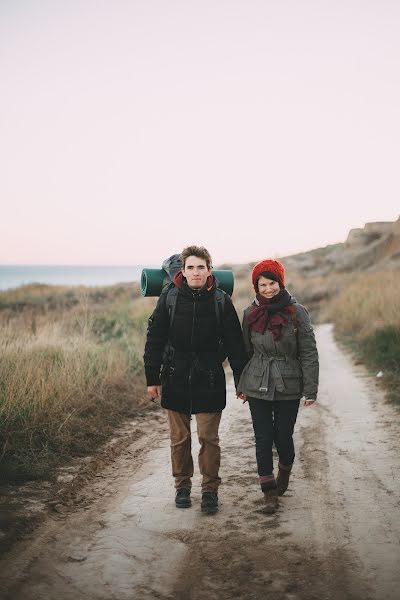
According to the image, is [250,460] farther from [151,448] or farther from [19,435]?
[19,435]

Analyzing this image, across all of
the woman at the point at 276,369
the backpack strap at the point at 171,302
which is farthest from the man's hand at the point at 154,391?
the woman at the point at 276,369

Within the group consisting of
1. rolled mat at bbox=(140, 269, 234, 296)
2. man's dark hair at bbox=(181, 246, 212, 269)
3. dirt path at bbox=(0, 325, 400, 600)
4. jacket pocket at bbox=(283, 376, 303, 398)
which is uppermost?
man's dark hair at bbox=(181, 246, 212, 269)

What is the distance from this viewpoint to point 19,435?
5320 millimetres

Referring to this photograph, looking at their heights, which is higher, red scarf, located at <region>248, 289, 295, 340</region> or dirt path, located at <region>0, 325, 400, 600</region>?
red scarf, located at <region>248, 289, 295, 340</region>

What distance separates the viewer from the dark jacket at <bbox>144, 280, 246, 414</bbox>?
13.9 ft

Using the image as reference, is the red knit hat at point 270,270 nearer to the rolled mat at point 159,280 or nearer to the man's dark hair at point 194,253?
the man's dark hair at point 194,253

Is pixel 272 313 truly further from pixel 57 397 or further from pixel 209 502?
pixel 57 397

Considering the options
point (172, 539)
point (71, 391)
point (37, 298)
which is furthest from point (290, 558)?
point (37, 298)

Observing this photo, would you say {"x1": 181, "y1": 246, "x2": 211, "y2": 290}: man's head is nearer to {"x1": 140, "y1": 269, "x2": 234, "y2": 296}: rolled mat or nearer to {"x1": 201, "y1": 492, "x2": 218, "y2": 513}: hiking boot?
{"x1": 140, "y1": 269, "x2": 234, "y2": 296}: rolled mat

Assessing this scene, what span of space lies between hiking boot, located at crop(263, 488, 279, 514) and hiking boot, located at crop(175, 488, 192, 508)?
0.61 meters

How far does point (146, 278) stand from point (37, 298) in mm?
21559

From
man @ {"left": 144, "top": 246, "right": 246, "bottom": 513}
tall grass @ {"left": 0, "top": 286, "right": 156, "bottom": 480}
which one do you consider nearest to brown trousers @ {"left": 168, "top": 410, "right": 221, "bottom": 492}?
man @ {"left": 144, "top": 246, "right": 246, "bottom": 513}

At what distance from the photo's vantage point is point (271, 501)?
4.14 m

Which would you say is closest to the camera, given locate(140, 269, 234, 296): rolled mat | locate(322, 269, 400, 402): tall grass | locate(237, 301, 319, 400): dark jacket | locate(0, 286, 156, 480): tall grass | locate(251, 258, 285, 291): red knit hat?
locate(237, 301, 319, 400): dark jacket
